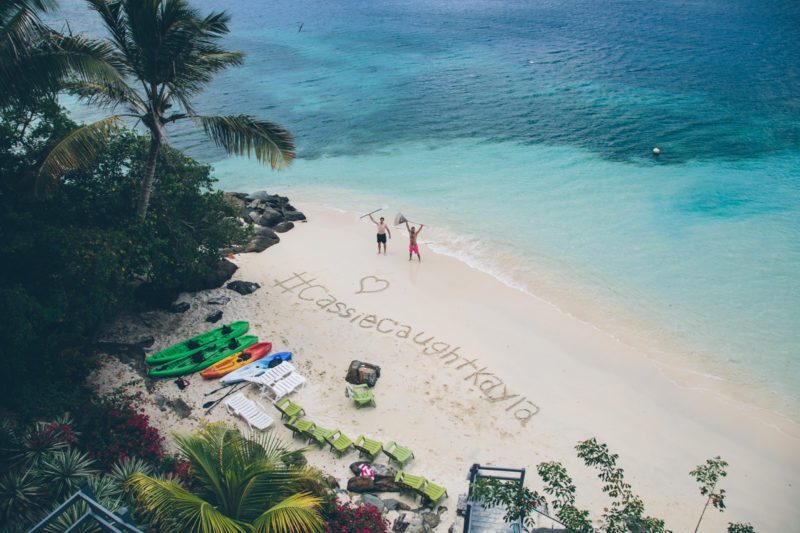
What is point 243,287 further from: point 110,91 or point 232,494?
point 232,494

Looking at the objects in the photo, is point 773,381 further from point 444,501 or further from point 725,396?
point 444,501

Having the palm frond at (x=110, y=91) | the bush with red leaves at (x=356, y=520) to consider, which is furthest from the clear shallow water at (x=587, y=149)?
the palm frond at (x=110, y=91)

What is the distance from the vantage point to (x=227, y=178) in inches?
1398

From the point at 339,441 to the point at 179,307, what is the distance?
826cm

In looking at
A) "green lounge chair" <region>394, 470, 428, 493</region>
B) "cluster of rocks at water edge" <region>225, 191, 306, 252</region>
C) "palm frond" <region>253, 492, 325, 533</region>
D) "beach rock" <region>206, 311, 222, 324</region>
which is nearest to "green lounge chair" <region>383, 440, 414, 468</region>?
"green lounge chair" <region>394, 470, 428, 493</region>

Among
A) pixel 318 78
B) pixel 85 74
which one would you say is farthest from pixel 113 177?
pixel 318 78

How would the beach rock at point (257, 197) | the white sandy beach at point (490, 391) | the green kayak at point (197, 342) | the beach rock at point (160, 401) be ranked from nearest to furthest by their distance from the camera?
the white sandy beach at point (490, 391)
the beach rock at point (160, 401)
the green kayak at point (197, 342)
the beach rock at point (257, 197)

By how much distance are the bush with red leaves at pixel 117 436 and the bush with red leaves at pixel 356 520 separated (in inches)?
183

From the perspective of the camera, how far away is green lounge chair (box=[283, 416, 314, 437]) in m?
13.9

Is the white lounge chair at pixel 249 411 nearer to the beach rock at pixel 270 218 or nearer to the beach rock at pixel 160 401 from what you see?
the beach rock at pixel 160 401

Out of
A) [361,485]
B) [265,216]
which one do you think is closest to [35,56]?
[361,485]

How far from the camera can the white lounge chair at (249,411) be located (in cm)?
1439

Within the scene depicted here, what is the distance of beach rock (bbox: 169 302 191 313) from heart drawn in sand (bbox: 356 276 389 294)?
20.2ft

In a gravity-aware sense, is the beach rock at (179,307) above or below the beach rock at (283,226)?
above
